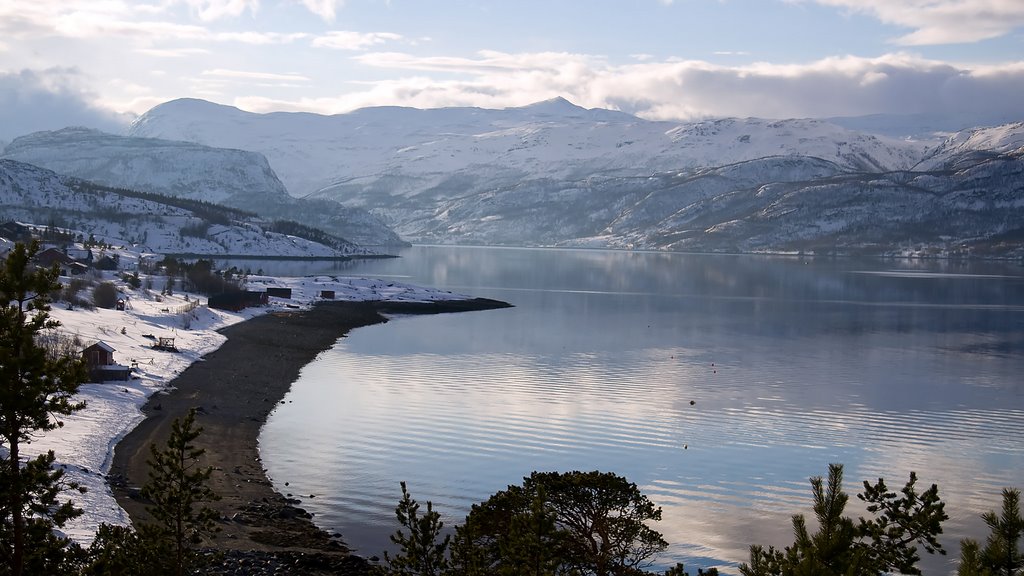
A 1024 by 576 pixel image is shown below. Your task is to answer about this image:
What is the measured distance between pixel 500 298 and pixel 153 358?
300 ft

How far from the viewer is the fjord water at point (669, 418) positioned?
1670 inches

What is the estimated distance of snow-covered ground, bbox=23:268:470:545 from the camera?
37188 millimetres

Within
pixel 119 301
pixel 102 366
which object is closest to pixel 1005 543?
pixel 102 366

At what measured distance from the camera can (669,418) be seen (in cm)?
6194

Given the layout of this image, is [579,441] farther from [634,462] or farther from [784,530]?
[784,530]

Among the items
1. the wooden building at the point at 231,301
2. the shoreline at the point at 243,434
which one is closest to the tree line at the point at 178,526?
the shoreline at the point at 243,434

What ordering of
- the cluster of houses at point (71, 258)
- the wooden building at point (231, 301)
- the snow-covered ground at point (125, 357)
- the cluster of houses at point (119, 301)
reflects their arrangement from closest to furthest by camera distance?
the snow-covered ground at point (125, 357) → the cluster of houses at point (119, 301) → the wooden building at point (231, 301) → the cluster of houses at point (71, 258)

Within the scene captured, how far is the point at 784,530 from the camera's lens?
127ft

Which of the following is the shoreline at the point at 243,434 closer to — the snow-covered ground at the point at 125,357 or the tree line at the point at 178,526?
the snow-covered ground at the point at 125,357

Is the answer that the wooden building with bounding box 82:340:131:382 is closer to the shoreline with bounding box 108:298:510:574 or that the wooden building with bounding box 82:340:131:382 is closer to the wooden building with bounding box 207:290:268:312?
the shoreline with bounding box 108:298:510:574

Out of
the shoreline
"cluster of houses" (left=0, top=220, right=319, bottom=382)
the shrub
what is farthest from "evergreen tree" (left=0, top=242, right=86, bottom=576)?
the shrub

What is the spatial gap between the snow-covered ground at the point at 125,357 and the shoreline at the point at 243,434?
832mm

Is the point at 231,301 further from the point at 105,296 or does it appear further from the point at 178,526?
the point at 178,526

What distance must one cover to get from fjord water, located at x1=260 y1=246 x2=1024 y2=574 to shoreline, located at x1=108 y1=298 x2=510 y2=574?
1.33 metres
